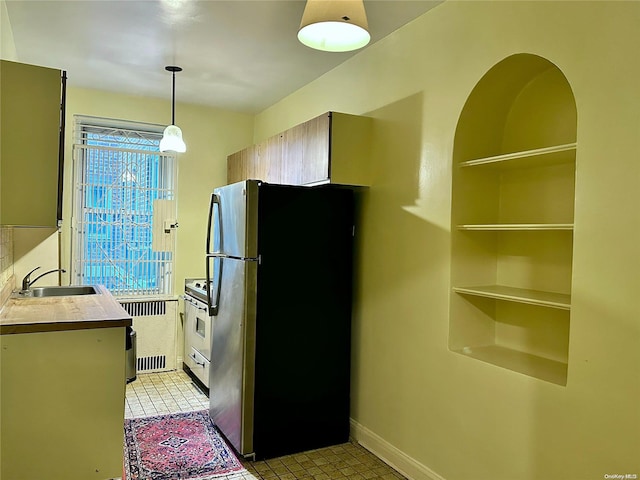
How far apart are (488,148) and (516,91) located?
32cm

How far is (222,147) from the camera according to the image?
16.8 ft

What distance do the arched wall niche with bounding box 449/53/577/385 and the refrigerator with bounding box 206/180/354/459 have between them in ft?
2.96

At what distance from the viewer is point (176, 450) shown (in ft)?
10.2

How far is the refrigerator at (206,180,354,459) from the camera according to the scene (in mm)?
3014

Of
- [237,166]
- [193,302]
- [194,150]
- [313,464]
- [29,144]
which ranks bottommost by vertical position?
[313,464]

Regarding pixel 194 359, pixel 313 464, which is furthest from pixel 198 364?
pixel 313 464

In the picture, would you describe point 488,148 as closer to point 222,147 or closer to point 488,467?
point 488,467

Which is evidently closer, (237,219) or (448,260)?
(448,260)

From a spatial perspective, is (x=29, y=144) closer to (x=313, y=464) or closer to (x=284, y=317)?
(x=284, y=317)

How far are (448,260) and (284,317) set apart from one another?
1.10 m

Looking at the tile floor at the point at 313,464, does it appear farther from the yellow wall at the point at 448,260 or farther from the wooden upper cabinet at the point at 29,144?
the wooden upper cabinet at the point at 29,144

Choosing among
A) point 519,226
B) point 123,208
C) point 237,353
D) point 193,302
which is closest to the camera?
point 519,226

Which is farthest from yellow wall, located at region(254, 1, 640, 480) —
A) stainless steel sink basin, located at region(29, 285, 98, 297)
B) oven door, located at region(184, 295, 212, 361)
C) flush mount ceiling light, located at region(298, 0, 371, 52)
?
stainless steel sink basin, located at region(29, 285, 98, 297)

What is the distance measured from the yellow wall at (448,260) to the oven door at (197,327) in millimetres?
1373
